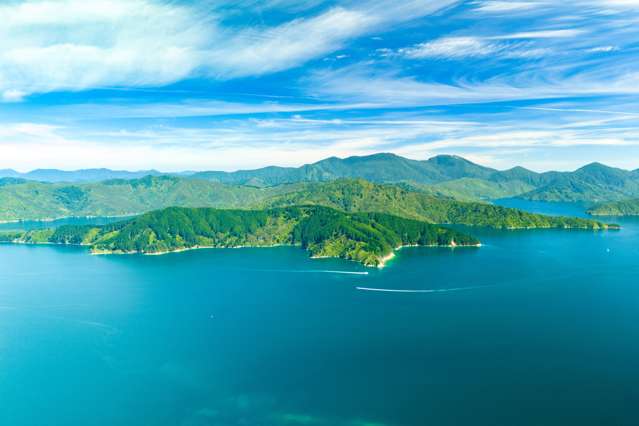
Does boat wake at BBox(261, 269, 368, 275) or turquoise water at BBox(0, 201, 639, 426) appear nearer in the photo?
turquoise water at BBox(0, 201, 639, 426)

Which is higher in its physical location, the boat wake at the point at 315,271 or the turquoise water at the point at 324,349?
the boat wake at the point at 315,271

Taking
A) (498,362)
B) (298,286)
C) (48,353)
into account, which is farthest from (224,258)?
(498,362)

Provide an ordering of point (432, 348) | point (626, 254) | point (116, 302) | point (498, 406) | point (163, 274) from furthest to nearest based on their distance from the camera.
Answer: point (626, 254), point (163, 274), point (116, 302), point (432, 348), point (498, 406)

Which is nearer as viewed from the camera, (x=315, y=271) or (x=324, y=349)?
(x=324, y=349)

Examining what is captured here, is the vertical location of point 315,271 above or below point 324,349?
above

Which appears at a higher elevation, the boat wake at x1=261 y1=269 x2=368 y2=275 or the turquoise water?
the boat wake at x1=261 y1=269 x2=368 y2=275

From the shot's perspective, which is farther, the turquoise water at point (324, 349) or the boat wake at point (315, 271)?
the boat wake at point (315, 271)

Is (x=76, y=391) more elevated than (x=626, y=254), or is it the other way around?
(x=626, y=254)

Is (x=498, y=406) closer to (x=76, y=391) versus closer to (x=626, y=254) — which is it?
(x=76, y=391)
